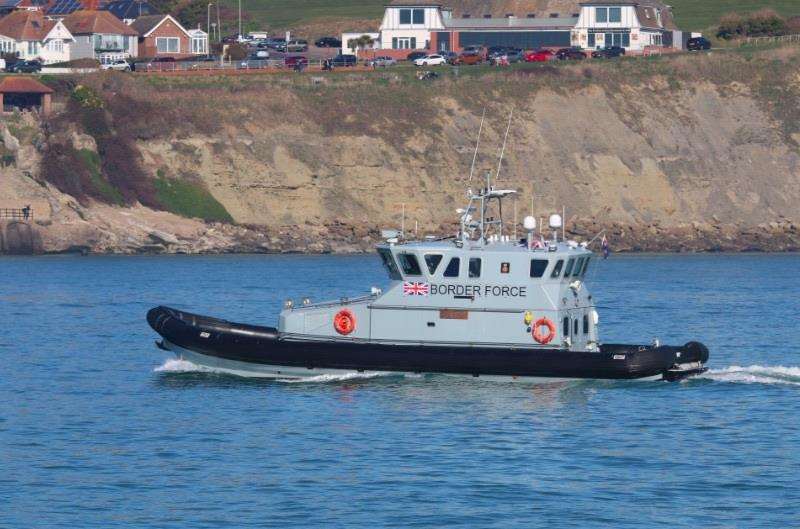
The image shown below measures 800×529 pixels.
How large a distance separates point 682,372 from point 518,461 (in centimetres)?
971

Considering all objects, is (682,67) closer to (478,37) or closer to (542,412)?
(478,37)

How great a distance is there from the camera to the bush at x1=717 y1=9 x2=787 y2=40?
125188 millimetres

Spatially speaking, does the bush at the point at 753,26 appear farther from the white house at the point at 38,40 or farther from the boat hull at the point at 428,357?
the boat hull at the point at 428,357

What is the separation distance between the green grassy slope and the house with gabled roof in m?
47.6

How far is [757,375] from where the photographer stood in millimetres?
42781

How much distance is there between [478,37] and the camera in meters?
126

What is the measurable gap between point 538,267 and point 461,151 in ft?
220

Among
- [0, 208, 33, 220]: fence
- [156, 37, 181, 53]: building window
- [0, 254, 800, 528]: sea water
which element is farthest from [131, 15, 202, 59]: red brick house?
[0, 254, 800, 528]: sea water

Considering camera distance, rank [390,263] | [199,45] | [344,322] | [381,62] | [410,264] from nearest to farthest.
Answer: [410,264] < [390,263] < [344,322] < [381,62] < [199,45]

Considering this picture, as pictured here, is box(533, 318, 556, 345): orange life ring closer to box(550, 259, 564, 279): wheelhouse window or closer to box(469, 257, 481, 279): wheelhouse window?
box(550, 259, 564, 279): wheelhouse window

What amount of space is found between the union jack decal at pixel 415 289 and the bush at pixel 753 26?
90696mm

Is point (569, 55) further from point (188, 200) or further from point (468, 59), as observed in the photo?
point (188, 200)

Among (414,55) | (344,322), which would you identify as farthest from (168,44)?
(344,322)

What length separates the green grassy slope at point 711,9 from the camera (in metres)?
136
